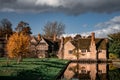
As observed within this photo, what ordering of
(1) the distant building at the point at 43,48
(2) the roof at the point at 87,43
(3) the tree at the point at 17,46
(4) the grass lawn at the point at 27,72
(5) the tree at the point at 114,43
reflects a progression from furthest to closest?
(1) the distant building at the point at 43,48 < (2) the roof at the point at 87,43 < (5) the tree at the point at 114,43 < (3) the tree at the point at 17,46 < (4) the grass lawn at the point at 27,72

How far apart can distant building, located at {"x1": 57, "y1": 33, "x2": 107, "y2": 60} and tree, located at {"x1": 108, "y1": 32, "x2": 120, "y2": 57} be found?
390 cm

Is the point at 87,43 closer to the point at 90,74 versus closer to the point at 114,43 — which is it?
the point at 114,43

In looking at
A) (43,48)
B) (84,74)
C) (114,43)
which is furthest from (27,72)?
(43,48)

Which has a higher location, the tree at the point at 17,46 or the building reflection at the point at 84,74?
the tree at the point at 17,46

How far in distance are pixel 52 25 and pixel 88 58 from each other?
45552mm

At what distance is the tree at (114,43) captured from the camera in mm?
79644

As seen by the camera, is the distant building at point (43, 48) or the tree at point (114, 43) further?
the distant building at point (43, 48)

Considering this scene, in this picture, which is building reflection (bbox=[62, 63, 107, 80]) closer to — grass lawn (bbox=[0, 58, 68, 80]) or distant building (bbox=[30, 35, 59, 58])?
grass lawn (bbox=[0, 58, 68, 80])

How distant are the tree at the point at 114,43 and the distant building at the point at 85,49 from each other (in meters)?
3.90

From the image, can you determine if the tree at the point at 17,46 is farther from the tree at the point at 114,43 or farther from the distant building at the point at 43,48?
the distant building at the point at 43,48

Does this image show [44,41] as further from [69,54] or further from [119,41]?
[119,41]

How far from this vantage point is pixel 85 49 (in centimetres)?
8906

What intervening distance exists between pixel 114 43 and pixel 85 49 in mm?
11513

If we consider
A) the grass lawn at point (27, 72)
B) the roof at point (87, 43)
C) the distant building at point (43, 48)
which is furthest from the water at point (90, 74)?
the distant building at point (43, 48)
